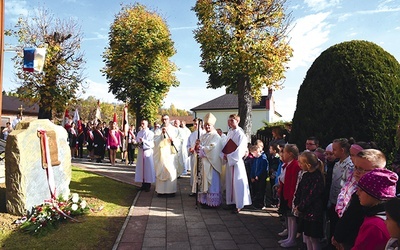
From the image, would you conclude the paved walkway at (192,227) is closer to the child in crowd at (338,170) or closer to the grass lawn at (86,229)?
the grass lawn at (86,229)

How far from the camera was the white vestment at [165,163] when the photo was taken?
7.97 m

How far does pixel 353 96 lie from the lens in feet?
18.3

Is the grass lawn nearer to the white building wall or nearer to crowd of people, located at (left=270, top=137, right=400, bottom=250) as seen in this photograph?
crowd of people, located at (left=270, top=137, right=400, bottom=250)

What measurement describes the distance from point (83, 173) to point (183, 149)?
3.80 meters

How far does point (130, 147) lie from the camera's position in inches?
583

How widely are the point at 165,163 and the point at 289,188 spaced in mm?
3965

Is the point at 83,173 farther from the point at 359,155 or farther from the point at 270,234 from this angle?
the point at 359,155

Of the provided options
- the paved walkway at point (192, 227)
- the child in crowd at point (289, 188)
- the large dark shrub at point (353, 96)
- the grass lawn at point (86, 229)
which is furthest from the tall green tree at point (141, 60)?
the child in crowd at point (289, 188)

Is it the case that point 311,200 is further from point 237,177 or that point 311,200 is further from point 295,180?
point 237,177

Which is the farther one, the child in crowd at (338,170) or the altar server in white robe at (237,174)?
the altar server in white robe at (237,174)

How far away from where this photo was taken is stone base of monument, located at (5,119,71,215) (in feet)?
19.2

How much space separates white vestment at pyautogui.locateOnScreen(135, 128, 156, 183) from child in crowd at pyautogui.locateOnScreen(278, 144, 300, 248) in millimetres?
4405

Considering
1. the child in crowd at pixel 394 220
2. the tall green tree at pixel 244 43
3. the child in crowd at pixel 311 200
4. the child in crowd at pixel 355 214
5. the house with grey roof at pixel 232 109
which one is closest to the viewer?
the child in crowd at pixel 394 220

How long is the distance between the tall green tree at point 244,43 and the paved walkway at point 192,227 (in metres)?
7.14
